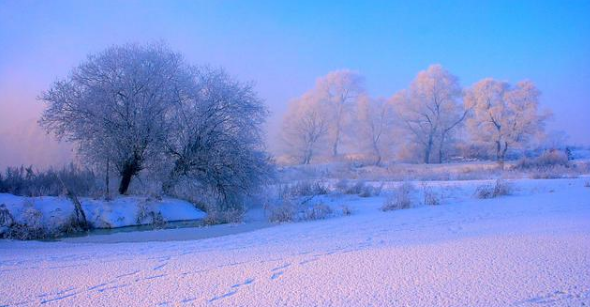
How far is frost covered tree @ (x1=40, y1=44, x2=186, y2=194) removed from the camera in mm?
11492

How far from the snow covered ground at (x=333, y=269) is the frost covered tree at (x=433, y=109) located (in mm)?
35874

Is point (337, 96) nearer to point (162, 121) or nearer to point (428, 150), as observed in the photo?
point (428, 150)

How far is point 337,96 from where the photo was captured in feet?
142

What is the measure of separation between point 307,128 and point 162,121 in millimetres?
30782

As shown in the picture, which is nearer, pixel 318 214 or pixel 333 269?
pixel 333 269

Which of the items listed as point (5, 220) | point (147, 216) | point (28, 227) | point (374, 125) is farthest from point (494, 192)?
point (374, 125)

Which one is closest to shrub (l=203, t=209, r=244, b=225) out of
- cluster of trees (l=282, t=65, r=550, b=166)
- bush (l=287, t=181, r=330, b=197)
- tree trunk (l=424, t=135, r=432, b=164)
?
bush (l=287, t=181, r=330, b=197)

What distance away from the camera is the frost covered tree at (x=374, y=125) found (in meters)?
42.3

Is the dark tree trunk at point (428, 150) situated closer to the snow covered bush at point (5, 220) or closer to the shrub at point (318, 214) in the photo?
the shrub at point (318, 214)

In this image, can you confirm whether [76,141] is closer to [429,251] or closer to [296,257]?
[296,257]

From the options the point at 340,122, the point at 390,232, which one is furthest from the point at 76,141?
the point at 340,122

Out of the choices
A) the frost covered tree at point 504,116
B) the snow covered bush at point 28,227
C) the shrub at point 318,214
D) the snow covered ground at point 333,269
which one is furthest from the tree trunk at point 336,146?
the snow covered ground at point 333,269

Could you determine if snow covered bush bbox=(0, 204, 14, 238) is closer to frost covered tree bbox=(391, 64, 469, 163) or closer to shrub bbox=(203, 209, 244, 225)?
shrub bbox=(203, 209, 244, 225)

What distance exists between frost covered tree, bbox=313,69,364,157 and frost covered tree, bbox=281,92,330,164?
0.66 metres
